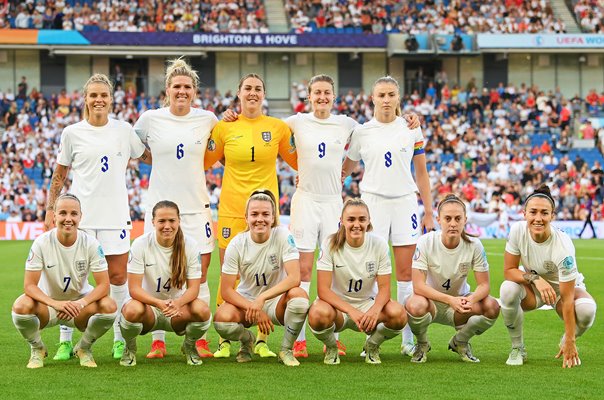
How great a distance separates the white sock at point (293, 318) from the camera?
23.8 feet

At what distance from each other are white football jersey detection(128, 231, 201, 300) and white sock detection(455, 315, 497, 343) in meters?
2.09

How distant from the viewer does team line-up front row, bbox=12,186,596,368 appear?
7.17m

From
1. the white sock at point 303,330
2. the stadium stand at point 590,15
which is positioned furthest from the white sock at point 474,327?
the stadium stand at point 590,15

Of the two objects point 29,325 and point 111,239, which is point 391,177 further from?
point 29,325

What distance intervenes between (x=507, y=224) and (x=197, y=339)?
71.0ft

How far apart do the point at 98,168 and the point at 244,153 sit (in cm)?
120

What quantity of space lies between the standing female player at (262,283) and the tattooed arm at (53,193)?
1.52m

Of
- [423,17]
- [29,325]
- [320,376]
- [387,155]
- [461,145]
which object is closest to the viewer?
[320,376]

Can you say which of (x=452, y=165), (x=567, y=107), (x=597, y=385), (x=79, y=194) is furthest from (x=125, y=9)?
(x=597, y=385)

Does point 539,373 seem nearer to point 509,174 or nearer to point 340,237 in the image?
point 340,237

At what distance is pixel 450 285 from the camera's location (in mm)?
7531

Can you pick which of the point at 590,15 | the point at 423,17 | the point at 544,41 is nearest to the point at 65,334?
the point at 423,17

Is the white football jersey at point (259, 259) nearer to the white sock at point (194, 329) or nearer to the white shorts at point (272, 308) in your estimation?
the white shorts at point (272, 308)

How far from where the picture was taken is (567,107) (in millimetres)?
36906
